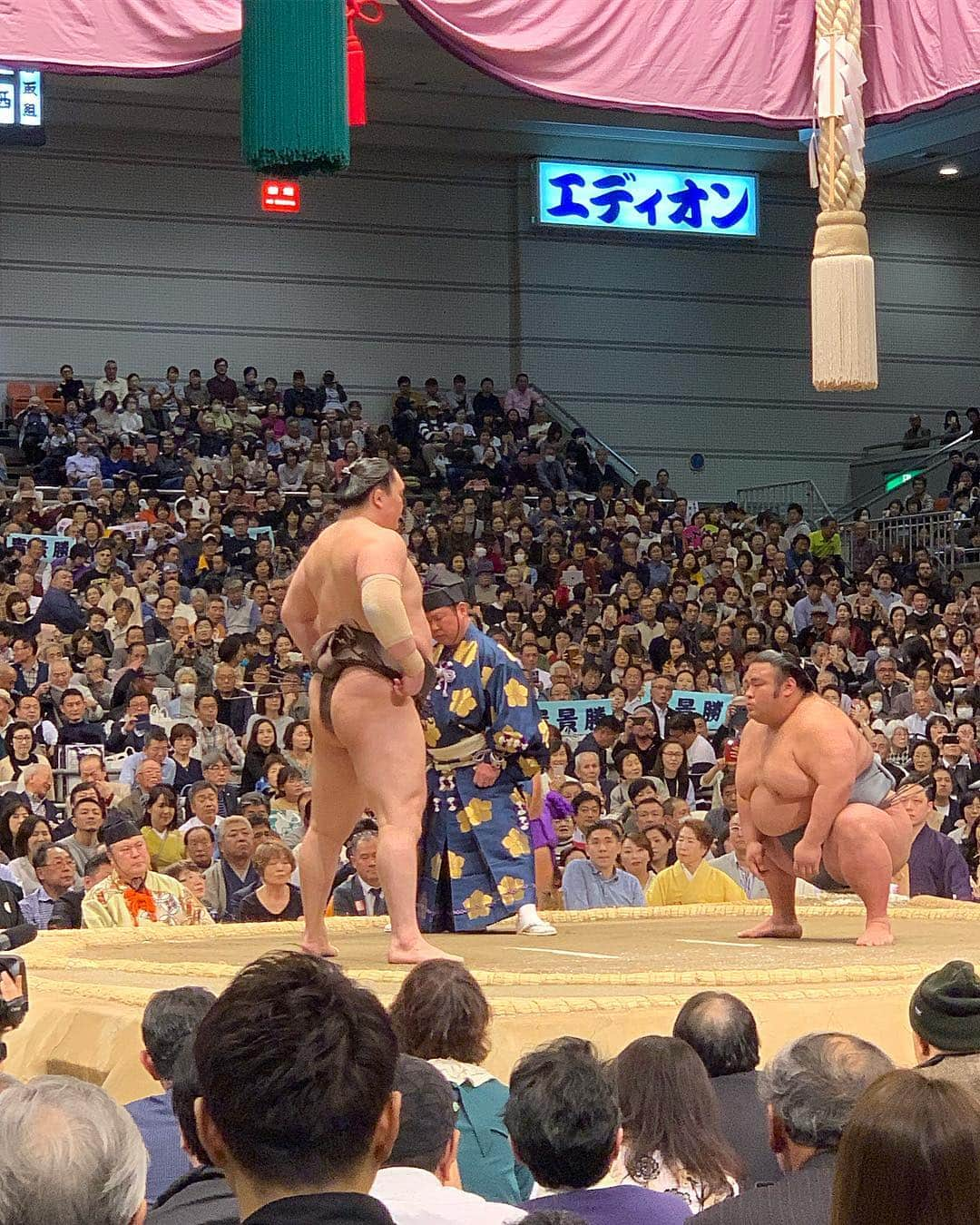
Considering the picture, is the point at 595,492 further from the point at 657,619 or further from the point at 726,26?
the point at 726,26

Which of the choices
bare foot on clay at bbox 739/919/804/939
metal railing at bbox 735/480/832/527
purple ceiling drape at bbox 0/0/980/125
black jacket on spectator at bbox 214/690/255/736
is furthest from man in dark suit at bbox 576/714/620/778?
metal railing at bbox 735/480/832/527

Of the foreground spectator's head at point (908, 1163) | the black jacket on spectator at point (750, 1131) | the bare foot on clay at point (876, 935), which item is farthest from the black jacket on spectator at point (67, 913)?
the foreground spectator's head at point (908, 1163)

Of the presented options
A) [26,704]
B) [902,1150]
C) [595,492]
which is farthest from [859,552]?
[902,1150]

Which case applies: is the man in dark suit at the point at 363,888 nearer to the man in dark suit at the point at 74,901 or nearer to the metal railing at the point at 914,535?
the man in dark suit at the point at 74,901

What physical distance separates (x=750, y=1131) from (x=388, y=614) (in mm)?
1332

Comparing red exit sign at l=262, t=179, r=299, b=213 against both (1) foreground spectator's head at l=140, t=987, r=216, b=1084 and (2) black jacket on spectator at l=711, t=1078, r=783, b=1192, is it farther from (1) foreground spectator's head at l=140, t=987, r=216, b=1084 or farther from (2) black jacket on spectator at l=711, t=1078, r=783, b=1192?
(2) black jacket on spectator at l=711, t=1078, r=783, b=1192

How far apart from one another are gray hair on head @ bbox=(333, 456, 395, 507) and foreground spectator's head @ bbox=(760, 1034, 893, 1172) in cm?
182

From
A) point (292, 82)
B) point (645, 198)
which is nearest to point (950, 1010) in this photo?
point (292, 82)

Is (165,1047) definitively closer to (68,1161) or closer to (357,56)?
(68,1161)

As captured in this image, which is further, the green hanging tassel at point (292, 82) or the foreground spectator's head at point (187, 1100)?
the green hanging tassel at point (292, 82)

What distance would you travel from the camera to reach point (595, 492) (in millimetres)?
12742

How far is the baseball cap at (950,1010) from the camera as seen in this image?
1.85m

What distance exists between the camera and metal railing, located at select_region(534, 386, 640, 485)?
45.8ft

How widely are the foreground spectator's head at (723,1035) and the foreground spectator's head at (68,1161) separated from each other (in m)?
1.20
